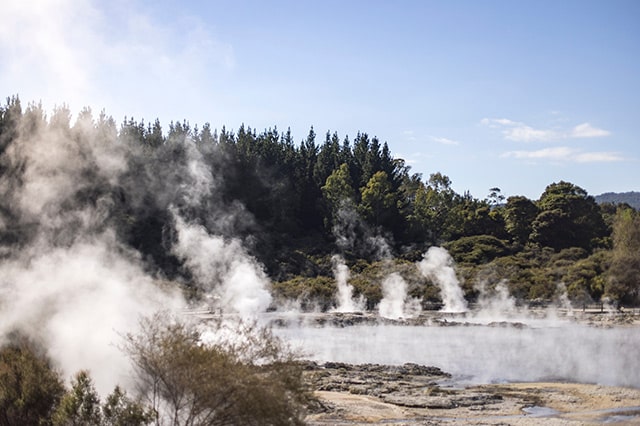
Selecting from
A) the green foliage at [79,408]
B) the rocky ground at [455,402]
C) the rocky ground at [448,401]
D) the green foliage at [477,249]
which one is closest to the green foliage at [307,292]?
the green foliage at [477,249]

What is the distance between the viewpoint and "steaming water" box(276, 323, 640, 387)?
34.9 m

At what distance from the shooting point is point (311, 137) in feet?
392

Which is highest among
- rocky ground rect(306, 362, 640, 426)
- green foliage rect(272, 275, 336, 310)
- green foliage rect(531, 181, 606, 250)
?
green foliage rect(531, 181, 606, 250)

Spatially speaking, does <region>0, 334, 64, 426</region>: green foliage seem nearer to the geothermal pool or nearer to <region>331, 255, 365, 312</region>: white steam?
the geothermal pool

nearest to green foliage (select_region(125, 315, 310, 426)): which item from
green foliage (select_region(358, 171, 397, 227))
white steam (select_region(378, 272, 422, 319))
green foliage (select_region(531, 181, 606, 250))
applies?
white steam (select_region(378, 272, 422, 319))

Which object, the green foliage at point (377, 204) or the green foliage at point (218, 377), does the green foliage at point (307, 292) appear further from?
the green foliage at point (218, 377)

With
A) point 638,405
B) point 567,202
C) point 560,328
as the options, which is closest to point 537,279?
point 560,328

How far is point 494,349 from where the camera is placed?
44156 mm

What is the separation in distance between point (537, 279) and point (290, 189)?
39030 millimetres

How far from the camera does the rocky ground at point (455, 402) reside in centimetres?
2475

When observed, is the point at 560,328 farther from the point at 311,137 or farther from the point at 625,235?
the point at 311,137

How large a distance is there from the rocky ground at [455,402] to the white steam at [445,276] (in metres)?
38.2

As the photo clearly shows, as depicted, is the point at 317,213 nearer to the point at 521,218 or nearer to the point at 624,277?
the point at 521,218

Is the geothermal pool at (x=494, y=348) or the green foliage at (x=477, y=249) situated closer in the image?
the geothermal pool at (x=494, y=348)
